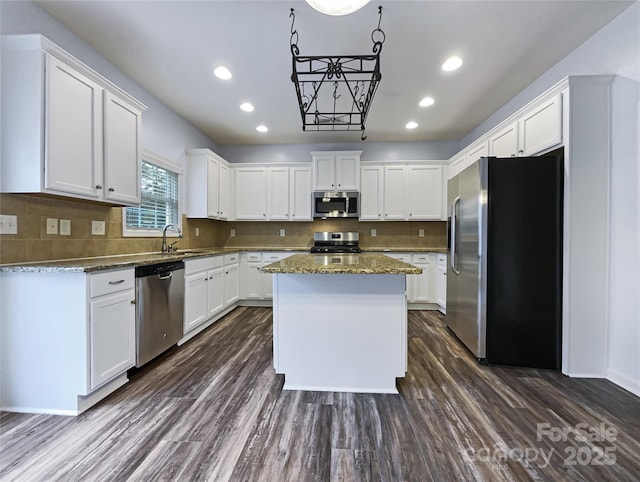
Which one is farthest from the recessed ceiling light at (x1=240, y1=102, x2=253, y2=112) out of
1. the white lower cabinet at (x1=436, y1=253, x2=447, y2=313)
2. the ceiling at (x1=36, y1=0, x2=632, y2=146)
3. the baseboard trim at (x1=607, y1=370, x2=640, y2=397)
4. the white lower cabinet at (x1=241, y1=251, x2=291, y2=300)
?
the baseboard trim at (x1=607, y1=370, x2=640, y2=397)

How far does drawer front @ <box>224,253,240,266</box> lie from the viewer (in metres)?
3.84

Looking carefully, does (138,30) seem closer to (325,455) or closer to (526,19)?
(526,19)

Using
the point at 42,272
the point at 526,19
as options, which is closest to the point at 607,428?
the point at 526,19

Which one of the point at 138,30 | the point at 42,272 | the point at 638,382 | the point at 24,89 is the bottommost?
the point at 638,382

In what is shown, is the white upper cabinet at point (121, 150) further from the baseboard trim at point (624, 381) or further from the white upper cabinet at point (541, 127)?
the baseboard trim at point (624, 381)

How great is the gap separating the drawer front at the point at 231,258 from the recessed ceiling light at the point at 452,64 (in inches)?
135

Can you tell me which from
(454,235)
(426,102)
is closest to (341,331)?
(454,235)

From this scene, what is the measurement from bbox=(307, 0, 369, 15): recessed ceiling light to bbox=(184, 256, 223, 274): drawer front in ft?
8.13

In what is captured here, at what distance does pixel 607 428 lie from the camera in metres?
1.58

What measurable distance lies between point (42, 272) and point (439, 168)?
4840 millimetres

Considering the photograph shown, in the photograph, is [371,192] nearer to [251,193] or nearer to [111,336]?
[251,193]

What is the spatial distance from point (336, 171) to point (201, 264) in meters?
2.57

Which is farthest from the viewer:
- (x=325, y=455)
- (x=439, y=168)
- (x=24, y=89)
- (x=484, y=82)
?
(x=439, y=168)

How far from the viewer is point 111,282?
189cm
